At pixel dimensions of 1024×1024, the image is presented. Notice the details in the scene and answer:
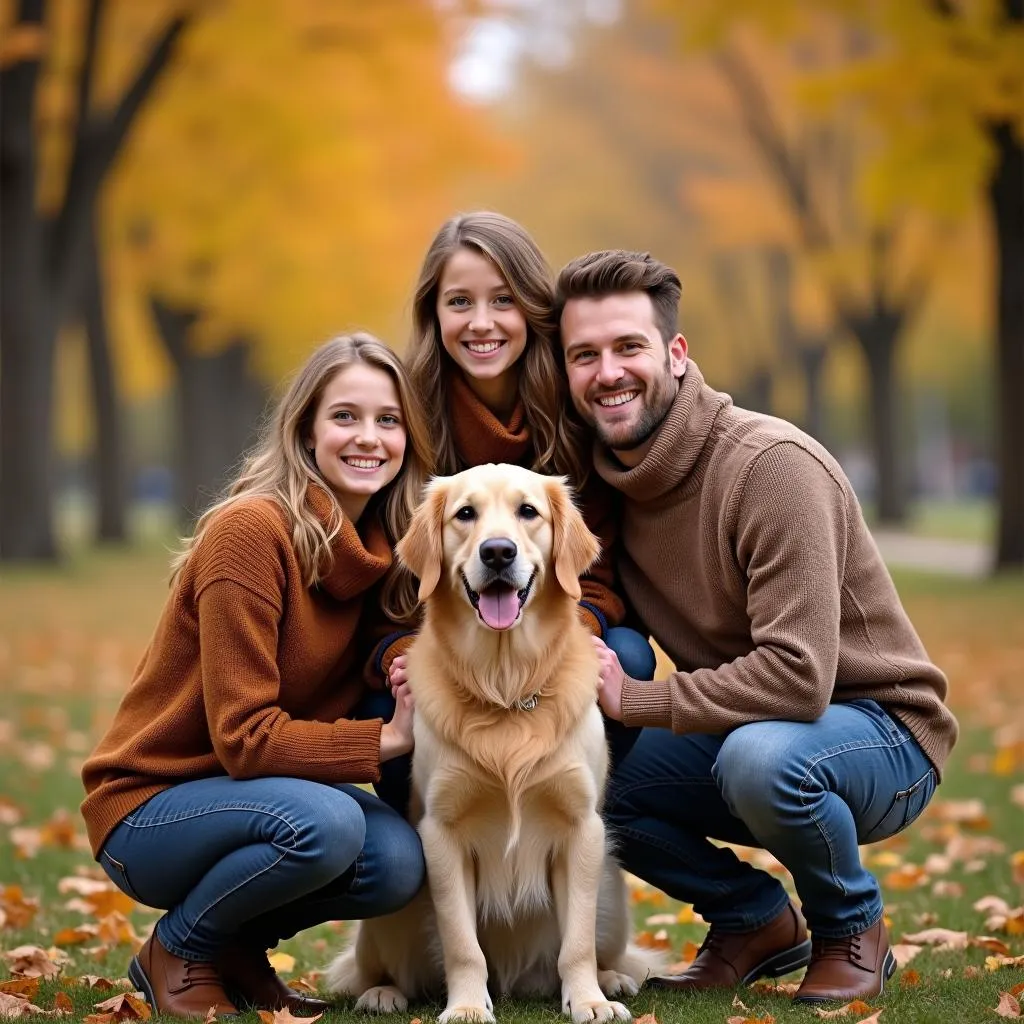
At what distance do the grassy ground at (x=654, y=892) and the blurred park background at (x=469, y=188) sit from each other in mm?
1697

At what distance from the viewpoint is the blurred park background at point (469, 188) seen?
13.2m

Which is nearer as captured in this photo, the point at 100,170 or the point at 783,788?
the point at 783,788

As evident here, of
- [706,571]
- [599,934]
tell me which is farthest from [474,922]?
[706,571]

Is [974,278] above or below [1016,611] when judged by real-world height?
above

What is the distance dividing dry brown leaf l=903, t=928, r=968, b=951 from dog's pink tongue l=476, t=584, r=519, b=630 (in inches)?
67.3

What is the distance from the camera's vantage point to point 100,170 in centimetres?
1500

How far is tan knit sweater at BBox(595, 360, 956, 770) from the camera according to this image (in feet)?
12.3

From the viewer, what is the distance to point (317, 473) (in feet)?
13.4

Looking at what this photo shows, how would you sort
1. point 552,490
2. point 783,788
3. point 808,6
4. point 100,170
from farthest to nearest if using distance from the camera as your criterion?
1. point 100,170
2. point 808,6
3. point 552,490
4. point 783,788

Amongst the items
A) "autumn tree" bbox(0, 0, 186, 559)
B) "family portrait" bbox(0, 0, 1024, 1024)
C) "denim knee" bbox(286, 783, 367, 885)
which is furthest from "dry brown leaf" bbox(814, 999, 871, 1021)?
"autumn tree" bbox(0, 0, 186, 559)

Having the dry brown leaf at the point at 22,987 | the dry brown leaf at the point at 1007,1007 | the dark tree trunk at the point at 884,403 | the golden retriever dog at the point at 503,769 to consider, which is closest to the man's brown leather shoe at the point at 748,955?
the golden retriever dog at the point at 503,769

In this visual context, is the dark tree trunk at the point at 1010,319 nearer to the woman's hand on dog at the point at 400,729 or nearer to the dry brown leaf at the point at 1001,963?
the dry brown leaf at the point at 1001,963

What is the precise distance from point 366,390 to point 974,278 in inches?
758

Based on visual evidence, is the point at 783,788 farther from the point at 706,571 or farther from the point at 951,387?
the point at 951,387
